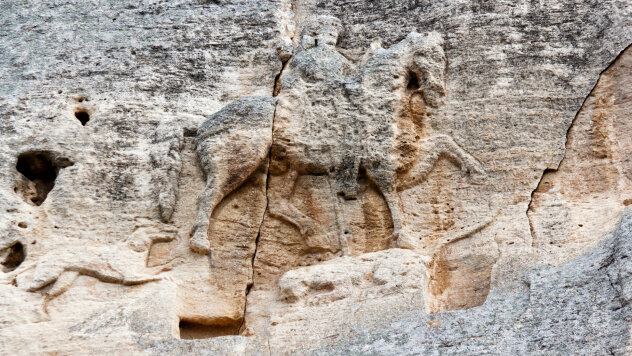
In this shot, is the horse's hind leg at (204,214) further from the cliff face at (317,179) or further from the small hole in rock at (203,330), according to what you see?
the small hole in rock at (203,330)

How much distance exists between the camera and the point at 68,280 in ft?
24.4

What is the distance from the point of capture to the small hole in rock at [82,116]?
8477 millimetres

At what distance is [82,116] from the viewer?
8.51 m

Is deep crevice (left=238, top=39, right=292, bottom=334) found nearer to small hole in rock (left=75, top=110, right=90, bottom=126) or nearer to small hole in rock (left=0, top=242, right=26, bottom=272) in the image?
small hole in rock (left=75, top=110, right=90, bottom=126)

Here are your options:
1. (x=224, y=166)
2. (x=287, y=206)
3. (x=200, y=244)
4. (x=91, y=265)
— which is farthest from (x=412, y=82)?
(x=91, y=265)

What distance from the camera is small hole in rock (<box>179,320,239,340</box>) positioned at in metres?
7.48

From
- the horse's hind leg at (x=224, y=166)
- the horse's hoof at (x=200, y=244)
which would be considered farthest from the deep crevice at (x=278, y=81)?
the horse's hoof at (x=200, y=244)

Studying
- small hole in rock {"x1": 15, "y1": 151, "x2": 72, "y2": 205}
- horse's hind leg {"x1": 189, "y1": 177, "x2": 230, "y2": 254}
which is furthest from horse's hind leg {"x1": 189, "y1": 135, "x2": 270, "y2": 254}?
small hole in rock {"x1": 15, "y1": 151, "x2": 72, "y2": 205}

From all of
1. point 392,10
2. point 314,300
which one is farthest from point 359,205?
point 392,10

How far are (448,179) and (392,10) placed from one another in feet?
5.84

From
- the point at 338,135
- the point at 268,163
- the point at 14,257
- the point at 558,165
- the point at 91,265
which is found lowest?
the point at 91,265

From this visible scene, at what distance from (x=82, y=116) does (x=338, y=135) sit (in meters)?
2.16

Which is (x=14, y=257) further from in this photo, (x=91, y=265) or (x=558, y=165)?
(x=558, y=165)

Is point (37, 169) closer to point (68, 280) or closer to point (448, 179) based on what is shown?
point (68, 280)
